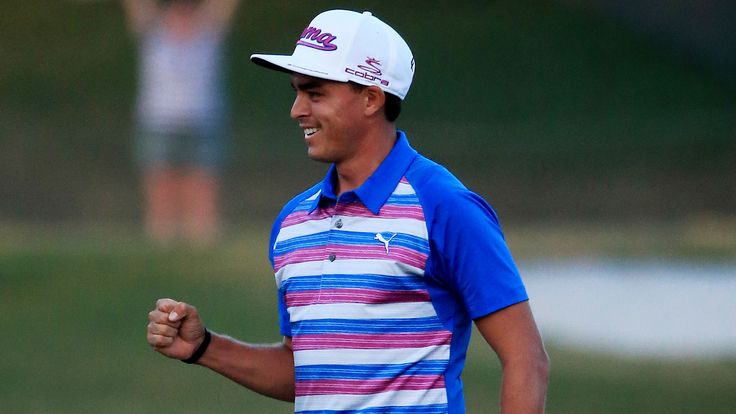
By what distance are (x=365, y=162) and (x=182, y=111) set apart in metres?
9.97

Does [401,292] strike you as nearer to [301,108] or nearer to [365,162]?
[365,162]

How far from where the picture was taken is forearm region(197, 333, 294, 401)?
4.18 metres

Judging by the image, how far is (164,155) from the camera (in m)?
13.7

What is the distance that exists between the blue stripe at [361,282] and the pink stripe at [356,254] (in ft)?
0.15

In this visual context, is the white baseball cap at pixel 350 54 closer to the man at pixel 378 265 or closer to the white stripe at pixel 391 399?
the man at pixel 378 265

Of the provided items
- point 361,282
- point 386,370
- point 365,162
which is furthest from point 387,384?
point 365,162

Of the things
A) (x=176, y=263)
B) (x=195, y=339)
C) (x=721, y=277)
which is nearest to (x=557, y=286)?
(x=721, y=277)

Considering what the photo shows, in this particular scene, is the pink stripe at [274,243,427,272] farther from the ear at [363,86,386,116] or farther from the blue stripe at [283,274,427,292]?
the ear at [363,86,386,116]

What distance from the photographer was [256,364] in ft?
13.7

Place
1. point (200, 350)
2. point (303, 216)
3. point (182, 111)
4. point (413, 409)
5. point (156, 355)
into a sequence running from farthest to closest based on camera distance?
point (182, 111)
point (156, 355)
point (200, 350)
point (303, 216)
point (413, 409)

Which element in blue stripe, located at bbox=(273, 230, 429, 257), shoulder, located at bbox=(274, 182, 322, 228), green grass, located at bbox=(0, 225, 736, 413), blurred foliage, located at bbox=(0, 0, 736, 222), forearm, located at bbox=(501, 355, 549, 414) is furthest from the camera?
blurred foliage, located at bbox=(0, 0, 736, 222)

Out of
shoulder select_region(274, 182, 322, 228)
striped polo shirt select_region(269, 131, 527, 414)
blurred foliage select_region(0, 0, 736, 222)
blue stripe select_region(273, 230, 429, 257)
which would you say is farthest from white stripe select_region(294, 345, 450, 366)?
blurred foliage select_region(0, 0, 736, 222)

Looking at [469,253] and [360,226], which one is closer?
[469,253]

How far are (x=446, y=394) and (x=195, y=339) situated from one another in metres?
0.78
